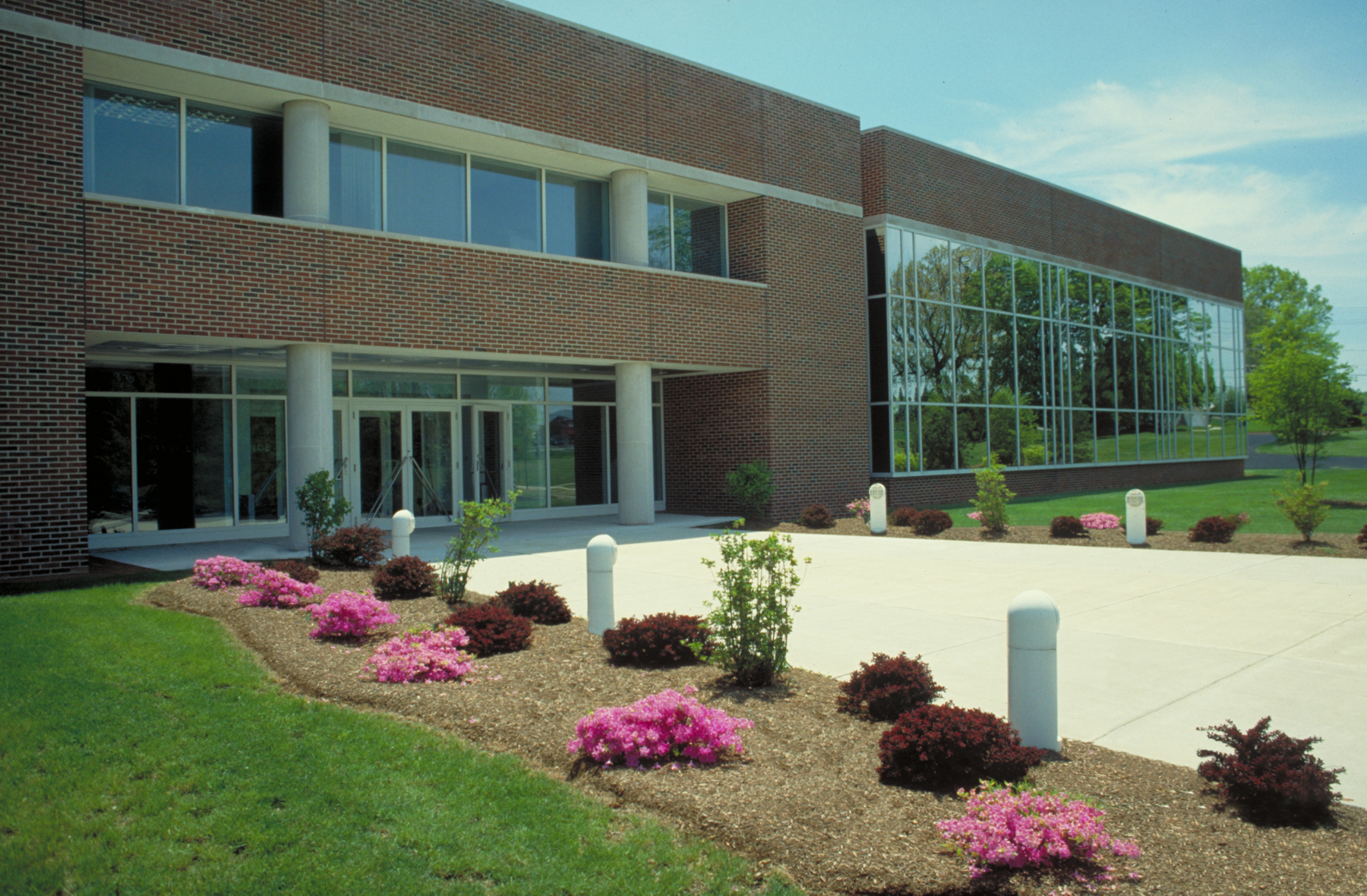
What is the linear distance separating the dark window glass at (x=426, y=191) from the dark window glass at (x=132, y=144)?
3.30 metres

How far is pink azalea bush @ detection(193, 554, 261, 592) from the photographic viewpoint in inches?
403

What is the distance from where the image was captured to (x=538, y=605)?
344 inches

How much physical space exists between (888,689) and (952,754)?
1138 millimetres

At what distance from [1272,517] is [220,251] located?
2020 cm

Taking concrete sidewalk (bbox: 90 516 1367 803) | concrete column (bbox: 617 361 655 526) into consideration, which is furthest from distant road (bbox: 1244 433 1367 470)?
concrete sidewalk (bbox: 90 516 1367 803)

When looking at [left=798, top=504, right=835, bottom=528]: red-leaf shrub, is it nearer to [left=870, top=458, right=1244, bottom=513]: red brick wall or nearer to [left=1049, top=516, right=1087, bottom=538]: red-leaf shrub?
[left=870, top=458, right=1244, bottom=513]: red brick wall

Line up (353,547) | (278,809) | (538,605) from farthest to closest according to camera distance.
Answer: (353,547), (538,605), (278,809)

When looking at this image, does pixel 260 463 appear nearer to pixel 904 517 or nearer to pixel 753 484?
pixel 753 484

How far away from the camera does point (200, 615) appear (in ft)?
29.6

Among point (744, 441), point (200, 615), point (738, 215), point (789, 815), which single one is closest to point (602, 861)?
point (789, 815)

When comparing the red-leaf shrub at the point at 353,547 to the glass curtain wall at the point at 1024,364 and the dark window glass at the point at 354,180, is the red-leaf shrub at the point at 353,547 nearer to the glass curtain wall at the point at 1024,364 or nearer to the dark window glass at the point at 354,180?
the dark window glass at the point at 354,180

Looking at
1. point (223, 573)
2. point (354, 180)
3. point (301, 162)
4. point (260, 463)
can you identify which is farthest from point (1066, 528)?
point (260, 463)

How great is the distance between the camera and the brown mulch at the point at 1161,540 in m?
13.4

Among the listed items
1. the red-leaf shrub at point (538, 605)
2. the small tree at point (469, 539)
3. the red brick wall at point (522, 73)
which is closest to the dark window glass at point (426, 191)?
the red brick wall at point (522, 73)
